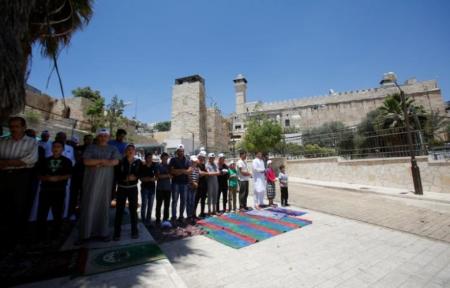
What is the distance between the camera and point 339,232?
14.6 ft

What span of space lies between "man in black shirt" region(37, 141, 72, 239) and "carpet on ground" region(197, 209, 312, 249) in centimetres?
268

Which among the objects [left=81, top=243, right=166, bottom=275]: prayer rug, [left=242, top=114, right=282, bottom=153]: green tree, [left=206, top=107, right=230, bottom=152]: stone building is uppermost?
[left=206, top=107, right=230, bottom=152]: stone building

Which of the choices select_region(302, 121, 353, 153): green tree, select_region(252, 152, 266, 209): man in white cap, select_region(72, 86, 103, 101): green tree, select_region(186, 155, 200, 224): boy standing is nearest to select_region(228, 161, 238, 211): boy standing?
select_region(252, 152, 266, 209): man in white cap

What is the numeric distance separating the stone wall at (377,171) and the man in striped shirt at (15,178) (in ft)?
40.3

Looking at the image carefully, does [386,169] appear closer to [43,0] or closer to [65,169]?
[65,169]

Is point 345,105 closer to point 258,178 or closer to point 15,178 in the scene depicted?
point 258,178

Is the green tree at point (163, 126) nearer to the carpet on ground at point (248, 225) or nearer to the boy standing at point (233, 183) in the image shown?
the boy standing at point (233, 183)

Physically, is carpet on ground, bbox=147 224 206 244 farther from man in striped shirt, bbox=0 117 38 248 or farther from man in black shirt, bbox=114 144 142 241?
man in striped shirt, bbox=0 117 38 248

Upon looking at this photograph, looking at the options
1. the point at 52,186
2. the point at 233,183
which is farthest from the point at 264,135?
the point at 52,186

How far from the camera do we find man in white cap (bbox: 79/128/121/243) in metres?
3.40

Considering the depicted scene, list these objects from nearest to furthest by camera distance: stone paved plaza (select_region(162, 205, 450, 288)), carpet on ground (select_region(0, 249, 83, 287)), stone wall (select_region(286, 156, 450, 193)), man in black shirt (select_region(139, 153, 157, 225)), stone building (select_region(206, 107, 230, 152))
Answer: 1. carpet on ground (select_region(0, 249, 83, 287))
2. stone paved plaza (select_region(162, 205, 450, 288))
3. man in black shirt (select_region(139, 153, 157, 225))
4. stone wall (select_region(286, 156, 450, 193))
5. stone building (select_region(206, 107, 230, 152))

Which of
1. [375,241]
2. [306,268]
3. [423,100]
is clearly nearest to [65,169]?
[306,268]

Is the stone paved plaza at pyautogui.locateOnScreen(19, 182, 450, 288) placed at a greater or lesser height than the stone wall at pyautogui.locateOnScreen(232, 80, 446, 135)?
lesser

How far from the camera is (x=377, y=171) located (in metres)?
10.3
